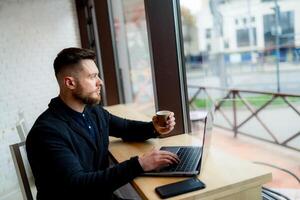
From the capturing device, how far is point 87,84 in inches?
54.7

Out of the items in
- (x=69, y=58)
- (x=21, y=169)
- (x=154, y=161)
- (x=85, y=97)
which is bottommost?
(x=21, y=169)

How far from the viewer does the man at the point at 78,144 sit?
3.67 ft

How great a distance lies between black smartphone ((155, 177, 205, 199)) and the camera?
3.34 ft

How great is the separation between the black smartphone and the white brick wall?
266 cm

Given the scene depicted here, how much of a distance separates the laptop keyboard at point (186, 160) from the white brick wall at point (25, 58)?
2.46 m

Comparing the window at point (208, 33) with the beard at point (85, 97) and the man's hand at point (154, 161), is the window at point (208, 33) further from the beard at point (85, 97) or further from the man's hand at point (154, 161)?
the man's hand at point (154, 161)

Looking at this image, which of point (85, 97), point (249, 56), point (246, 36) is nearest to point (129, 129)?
point (85, 97)

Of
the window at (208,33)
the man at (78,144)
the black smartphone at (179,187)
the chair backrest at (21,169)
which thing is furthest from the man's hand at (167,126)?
the window at (208,33)

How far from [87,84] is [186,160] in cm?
56

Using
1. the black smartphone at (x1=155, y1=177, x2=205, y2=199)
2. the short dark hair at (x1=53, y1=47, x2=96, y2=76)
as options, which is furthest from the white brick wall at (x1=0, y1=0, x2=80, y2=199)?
the black smartphone at (x1=155, y1=177, x2=205, y2=199)

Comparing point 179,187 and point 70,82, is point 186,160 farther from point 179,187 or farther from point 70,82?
point 70,82

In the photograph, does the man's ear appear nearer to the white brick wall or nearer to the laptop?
the laptop

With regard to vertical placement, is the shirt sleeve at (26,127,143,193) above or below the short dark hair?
below

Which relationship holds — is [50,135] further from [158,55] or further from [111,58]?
[111,58]
